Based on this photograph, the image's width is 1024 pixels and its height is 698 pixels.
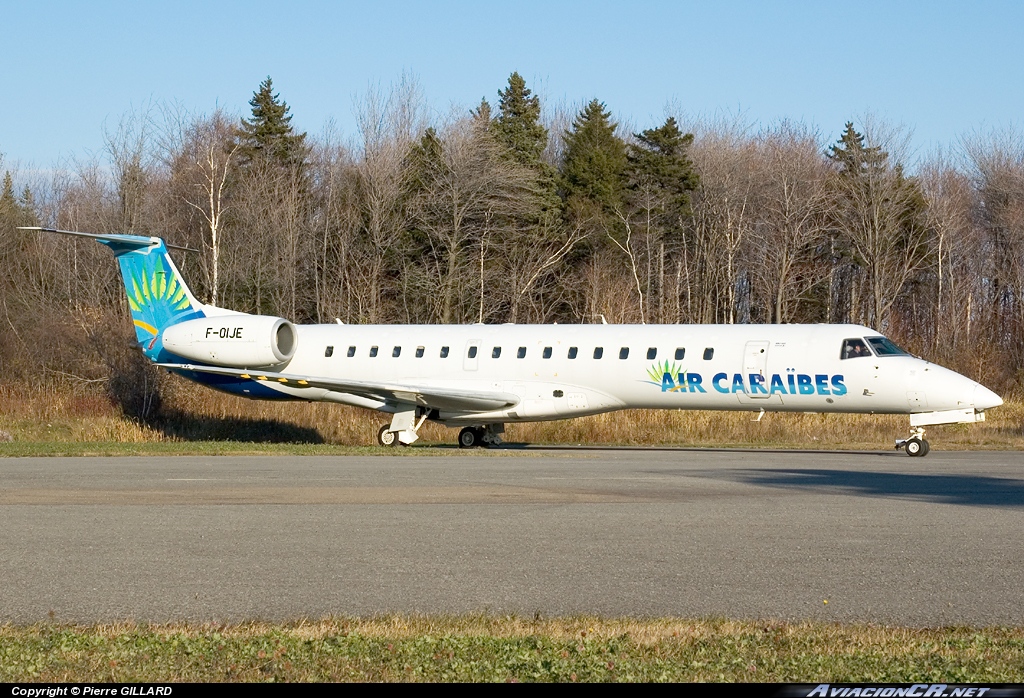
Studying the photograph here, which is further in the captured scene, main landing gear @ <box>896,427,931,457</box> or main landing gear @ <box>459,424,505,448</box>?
main landing gear @ <box>459,424,505,448</box>

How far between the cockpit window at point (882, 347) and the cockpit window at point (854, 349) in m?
0.17

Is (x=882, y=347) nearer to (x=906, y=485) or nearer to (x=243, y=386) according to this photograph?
(x=906, y=485)

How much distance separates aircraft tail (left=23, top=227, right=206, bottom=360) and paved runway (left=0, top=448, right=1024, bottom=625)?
1303 cm

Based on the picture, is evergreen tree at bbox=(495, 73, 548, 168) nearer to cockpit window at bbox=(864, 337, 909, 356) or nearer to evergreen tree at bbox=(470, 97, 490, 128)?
evergreen tree at bbox=(470, 97, 490, 128)

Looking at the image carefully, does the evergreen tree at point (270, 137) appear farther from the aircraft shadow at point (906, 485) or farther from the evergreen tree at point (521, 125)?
the aircraft shadow at point (906, 485)

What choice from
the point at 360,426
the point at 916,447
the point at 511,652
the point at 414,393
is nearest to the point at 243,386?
the point at 360,426

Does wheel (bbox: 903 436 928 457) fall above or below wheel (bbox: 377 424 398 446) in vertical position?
above

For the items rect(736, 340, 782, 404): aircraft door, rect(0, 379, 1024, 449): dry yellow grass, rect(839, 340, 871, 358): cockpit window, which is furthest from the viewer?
rect(0, 379, 1024, 449): dry yellow grass

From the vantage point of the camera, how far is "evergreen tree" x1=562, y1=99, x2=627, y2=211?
209 ft

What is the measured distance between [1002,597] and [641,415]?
84.7 ft

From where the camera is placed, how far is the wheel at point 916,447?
2447 cm

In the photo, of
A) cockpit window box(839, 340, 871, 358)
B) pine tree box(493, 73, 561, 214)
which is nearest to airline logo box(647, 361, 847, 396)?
cockpit window box(839, 340, 871, 358)

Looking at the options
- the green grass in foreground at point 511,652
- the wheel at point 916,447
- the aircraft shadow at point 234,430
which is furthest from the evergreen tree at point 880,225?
the green grass in foreground at point 511,652

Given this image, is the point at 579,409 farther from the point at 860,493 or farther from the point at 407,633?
the point at 407,633
